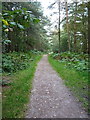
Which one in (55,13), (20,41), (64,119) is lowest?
(64,119)

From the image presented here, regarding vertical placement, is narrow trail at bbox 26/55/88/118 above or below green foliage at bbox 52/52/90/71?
below

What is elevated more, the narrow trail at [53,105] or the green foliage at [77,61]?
the green foliage at [77,61]

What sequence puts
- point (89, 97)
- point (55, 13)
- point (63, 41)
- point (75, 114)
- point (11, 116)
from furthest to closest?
point (63, 41)
point (55, 13)
point (89, 97)
point (75, 114)
point (11, 116)

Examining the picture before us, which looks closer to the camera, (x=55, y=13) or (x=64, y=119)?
(x=64, y=119)

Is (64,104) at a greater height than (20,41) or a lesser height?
lesser

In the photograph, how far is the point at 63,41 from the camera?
24.7 metres

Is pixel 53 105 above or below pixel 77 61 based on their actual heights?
below

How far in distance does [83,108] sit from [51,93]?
4.46 feet

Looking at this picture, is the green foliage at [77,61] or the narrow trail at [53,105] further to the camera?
the green foliage at [77,61]

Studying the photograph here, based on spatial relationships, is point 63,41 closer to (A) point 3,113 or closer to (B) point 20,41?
(B) point 20,41

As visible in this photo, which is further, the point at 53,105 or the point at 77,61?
the point at 77,61

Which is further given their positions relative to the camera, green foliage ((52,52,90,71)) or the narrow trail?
green foliage ((52,52,90,71))

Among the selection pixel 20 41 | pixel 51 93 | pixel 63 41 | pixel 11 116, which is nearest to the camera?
pixel 11 116

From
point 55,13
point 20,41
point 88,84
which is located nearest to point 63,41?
point 55,13
